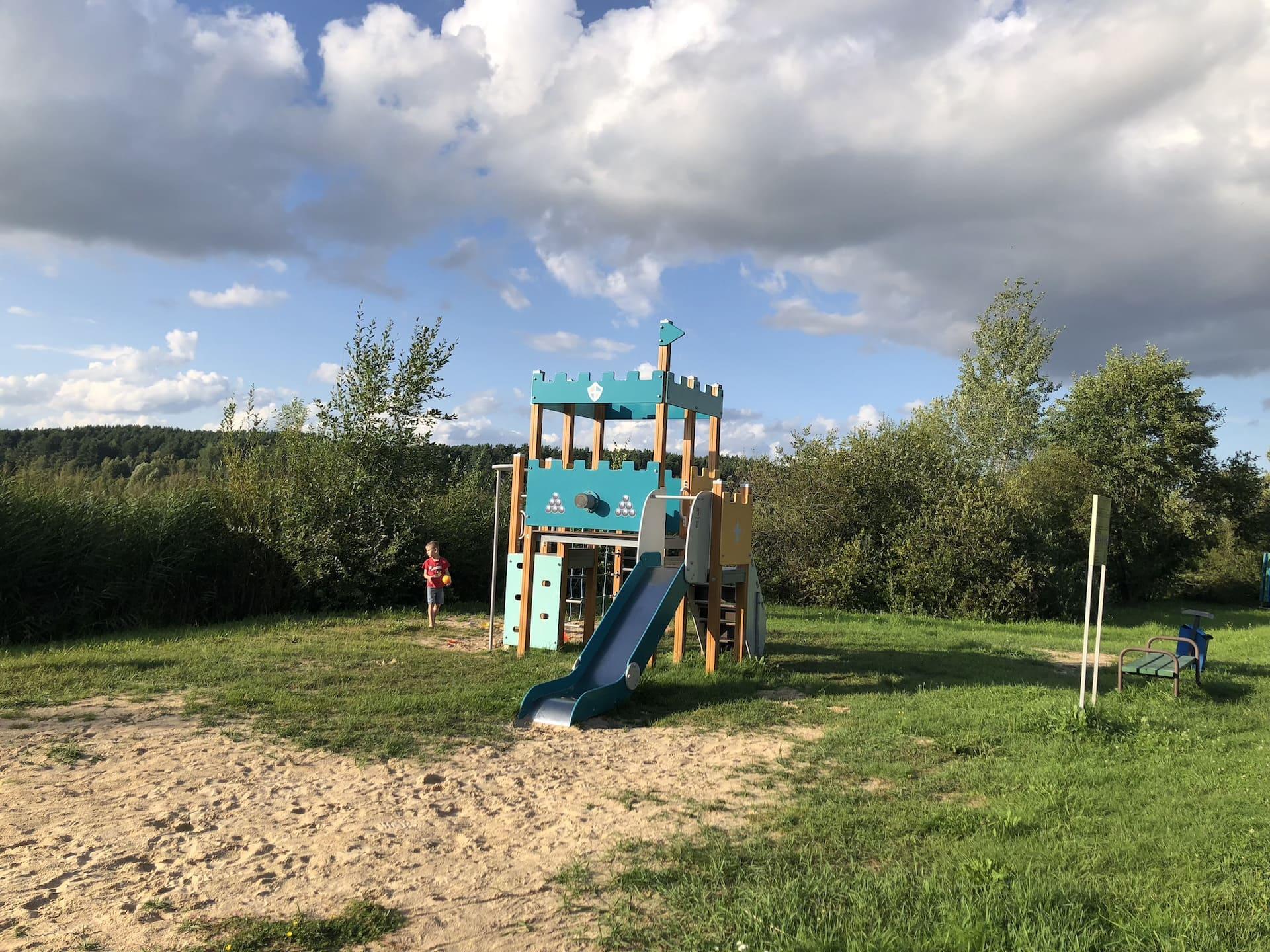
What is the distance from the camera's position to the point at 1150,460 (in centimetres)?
2247

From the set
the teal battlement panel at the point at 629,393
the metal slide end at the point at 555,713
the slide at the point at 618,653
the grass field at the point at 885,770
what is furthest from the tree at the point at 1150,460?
the metal slide end at the point at 555,713

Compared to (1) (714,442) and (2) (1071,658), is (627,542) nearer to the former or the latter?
(1) (714,442)

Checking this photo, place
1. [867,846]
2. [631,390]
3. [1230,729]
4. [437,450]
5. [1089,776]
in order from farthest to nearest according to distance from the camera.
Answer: [437,450] → [631,390] → [1230,729] → [1089,776] → [867,846]

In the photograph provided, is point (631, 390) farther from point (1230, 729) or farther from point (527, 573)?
point (1230, 729)

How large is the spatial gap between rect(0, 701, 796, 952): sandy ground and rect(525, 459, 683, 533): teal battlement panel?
306cm

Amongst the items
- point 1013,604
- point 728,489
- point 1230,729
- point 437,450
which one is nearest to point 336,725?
point 728,489

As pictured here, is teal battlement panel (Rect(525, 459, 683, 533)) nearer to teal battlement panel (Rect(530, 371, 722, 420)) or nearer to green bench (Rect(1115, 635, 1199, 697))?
teal battlement panel (Rect(530, 371, 722, 420))

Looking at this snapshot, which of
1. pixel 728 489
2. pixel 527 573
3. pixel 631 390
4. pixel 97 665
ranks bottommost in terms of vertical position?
pixel 97 665

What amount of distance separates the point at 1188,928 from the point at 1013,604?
45.5ft

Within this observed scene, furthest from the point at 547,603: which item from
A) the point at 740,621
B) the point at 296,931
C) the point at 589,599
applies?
the point at 296,931

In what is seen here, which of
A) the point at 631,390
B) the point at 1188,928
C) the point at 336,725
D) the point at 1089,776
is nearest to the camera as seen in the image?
the point at 1188,928

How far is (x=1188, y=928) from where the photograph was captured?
3189 mm

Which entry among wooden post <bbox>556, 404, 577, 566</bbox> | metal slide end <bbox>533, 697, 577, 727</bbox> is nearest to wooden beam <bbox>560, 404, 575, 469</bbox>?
wooden post <bbox>556, 404, 577, 566</bbox>

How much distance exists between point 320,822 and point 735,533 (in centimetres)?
548
